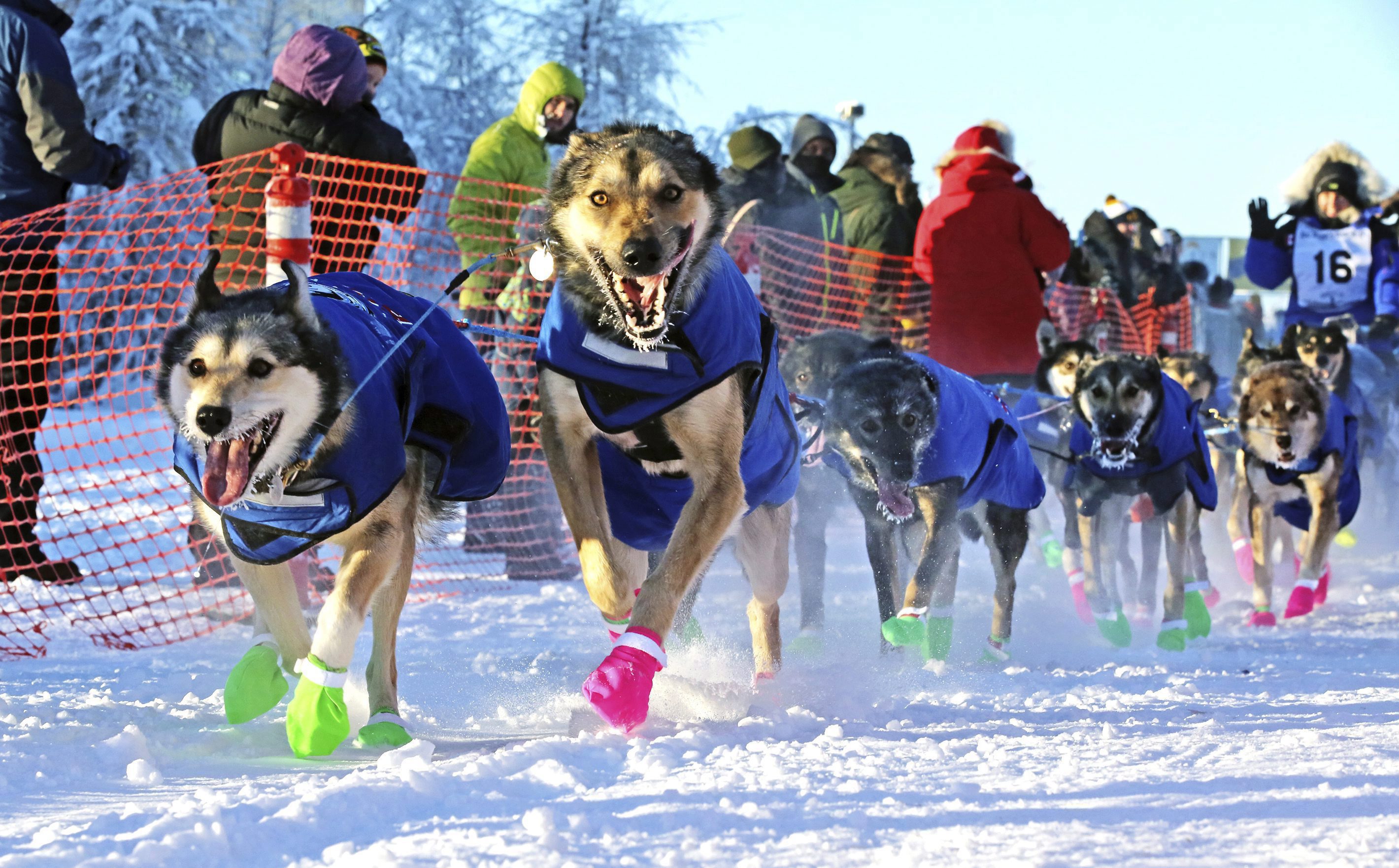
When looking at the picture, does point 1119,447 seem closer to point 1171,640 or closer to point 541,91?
point 1171,640

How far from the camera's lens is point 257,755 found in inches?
113

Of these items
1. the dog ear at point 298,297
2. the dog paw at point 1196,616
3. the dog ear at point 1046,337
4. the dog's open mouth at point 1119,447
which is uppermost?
the dog ear at point 1046,337

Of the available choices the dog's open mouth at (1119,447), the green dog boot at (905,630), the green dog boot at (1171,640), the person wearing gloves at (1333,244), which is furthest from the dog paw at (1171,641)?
the person wearing gloves at (1333,244)

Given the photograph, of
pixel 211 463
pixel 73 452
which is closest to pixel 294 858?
pixel 211 463

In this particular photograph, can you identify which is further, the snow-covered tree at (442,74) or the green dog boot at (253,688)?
the snow-covered tree at (442,74)

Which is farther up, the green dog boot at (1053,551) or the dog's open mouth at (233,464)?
the dog's open mouth at (233,464)

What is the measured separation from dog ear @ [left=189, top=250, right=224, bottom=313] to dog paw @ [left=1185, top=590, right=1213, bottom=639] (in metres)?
4.14

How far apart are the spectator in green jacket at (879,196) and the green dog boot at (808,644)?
3.88m

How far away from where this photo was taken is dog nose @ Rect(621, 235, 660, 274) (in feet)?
9.61

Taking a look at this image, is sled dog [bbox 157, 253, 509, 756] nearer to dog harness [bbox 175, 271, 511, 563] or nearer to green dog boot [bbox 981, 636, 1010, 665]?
dog harness [bbox 175, 271, 511, 563]

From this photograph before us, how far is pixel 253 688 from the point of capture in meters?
2.94

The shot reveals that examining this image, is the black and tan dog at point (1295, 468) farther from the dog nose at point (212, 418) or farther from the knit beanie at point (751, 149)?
the dog nose at point (212, 418)

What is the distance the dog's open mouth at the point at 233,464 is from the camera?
104 inches

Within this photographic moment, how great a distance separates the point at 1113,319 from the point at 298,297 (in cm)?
994
